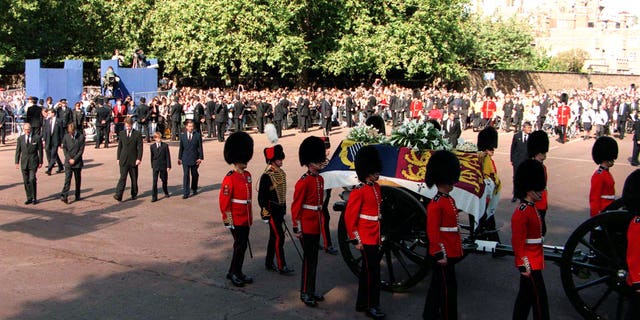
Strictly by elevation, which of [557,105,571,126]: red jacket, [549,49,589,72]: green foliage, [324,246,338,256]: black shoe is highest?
[549,49,589,72]: green foliage

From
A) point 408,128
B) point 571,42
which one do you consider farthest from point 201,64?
point 571,42

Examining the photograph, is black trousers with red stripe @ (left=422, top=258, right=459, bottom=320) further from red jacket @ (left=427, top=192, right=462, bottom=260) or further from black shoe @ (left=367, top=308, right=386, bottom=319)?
black shoe @ (left=367, top=308, right=386, bottom=319)

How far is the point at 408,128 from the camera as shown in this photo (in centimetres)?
873

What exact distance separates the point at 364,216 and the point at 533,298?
1.84 meters

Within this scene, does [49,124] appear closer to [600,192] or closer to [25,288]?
[25,288]

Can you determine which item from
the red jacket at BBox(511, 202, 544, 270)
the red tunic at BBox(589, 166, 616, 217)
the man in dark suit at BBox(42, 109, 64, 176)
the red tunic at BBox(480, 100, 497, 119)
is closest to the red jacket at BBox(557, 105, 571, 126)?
the red tunic at BBox(480, 100, 497, 119)

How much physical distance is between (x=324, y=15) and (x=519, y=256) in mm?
31346

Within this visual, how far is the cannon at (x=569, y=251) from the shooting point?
21.6ft

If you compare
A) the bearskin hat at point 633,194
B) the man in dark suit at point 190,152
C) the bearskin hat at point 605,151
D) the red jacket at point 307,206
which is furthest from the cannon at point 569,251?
the man in dark suit at point 190,152

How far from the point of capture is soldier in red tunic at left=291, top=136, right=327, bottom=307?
744cm

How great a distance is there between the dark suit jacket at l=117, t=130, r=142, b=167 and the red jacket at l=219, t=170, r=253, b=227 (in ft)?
20.5

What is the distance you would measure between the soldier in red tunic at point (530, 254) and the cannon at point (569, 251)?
647 millimetres

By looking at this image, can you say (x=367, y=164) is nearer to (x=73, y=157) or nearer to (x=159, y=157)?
(x=159, y=157)

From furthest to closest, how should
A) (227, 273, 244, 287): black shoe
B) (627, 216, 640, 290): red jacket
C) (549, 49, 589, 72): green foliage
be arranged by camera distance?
1. (549, 49, 589, 72): green foliage
2. (227, 273, 244, 287): black shoe
3. (627, 216, 640, 290): red jacket
